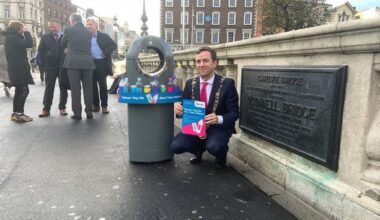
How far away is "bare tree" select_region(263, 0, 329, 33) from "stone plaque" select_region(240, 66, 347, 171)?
35398mm

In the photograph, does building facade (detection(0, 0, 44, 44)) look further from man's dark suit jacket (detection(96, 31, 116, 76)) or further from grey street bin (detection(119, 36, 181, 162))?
grey street bin (detection(119, 36, 181, 162))

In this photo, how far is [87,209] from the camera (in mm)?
3121

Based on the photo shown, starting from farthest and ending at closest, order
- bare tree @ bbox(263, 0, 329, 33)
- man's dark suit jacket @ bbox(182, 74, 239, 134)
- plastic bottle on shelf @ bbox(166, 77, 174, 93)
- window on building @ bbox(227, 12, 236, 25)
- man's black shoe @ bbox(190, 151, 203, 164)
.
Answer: window on building @ bbox(227, 12, 236, 25) < bare tree @ bbox(263, 0, 329, 33) < man's black shoe @ bbox(190, 151, 203, 164) < plastic bottle on shelf @ bbox(166, 77, 174, 93) < man's dark suit jacket @ bbox(182, 74, 239, 134)

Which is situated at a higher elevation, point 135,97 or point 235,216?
point 135,97

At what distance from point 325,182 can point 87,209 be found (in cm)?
205

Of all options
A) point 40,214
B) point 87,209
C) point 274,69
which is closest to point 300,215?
point 274,69

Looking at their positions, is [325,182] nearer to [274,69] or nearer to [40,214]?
[274,69]

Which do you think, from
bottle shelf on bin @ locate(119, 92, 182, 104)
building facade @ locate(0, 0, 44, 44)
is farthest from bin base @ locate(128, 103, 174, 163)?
building facade @ locate(0, 0, 44, 44)

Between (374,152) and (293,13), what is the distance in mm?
37909

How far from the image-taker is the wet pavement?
3.08m

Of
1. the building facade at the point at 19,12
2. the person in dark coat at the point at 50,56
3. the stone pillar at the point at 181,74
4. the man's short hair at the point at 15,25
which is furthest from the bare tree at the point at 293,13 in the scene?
the building facade at the point at 19,12

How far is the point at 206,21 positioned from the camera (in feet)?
236

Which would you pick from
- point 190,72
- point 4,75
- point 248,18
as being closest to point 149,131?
point 190,72

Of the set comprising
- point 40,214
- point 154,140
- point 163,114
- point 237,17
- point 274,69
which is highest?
point 237,17
